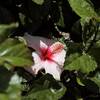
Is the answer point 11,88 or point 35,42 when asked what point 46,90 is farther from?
point 11,88

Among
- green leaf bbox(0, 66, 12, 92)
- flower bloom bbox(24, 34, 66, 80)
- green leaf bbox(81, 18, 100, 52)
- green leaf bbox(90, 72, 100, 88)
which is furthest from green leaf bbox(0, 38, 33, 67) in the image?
green leaf bbox(90, 72, 100, 88)

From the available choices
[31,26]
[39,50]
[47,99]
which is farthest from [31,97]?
[31,26]

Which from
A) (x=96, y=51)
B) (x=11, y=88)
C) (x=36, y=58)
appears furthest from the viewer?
(x=96, y=51)

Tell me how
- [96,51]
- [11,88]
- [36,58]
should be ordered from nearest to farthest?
[11,88] → [36,58] → [96,51]

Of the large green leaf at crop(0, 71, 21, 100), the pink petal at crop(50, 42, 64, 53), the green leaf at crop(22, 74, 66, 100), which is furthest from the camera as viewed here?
the pink petal at crop(50, 42, 64, 53)

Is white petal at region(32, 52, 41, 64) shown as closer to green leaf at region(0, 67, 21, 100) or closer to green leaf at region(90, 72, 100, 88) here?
green leaf at region(90, 72, 100, 88)

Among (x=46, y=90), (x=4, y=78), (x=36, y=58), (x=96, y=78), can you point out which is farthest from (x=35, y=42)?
(x=4, y=78)

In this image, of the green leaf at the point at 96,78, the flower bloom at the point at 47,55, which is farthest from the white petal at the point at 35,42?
the green leaf at the point at 96,78

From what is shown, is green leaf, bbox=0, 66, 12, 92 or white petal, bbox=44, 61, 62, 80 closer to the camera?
green leaf, bbox=0, 66, 12, 92
